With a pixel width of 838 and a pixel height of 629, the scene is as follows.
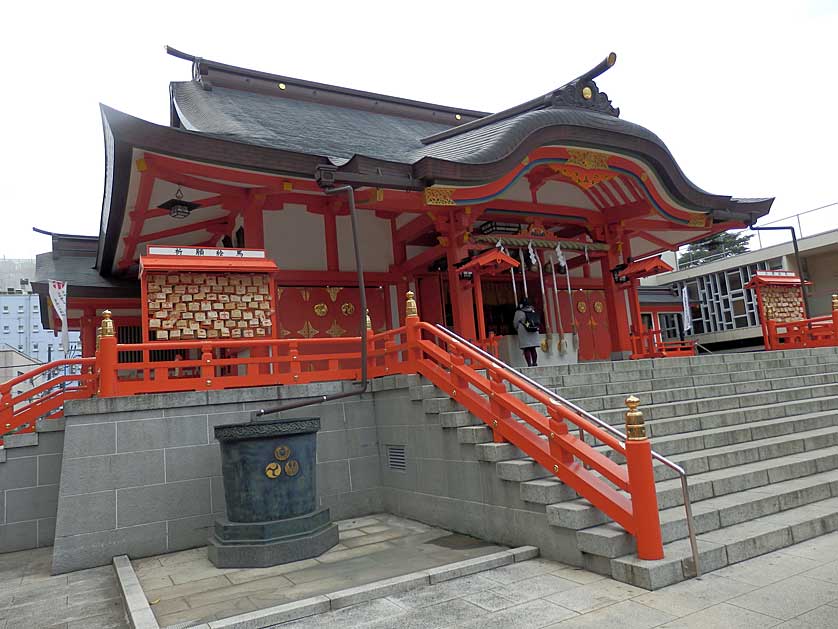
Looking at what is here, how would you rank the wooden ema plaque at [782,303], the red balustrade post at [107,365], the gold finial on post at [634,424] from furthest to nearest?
1. the wooden ema plaque at [782,303]
2. the red balustrade post at [107,365]
3. the gold finial on post at [634,424]

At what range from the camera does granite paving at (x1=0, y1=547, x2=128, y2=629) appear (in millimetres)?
5027

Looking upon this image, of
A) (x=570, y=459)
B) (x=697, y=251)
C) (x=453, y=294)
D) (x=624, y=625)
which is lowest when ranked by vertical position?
(x=624, y=625)

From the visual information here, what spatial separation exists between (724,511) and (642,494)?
46.4 inches

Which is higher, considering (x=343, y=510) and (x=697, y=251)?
(x=697, y=251)

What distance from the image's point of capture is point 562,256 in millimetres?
12531

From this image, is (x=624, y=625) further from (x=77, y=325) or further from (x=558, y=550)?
(x=77, y=325)

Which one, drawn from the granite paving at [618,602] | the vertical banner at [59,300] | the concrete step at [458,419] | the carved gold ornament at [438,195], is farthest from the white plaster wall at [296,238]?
the granite paving at [618,602]

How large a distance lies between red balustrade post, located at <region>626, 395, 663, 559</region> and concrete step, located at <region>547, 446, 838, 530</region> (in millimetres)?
498

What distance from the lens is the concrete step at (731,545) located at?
4.55 meters

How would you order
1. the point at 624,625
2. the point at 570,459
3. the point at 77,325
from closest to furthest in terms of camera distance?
the point at 624,625 → the point at 570,459 → the point at 77,325

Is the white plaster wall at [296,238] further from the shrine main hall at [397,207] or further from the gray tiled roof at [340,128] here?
the gray tiled roof at [340,128]

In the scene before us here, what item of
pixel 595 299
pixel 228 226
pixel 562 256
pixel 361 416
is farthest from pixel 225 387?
pixel 595 299

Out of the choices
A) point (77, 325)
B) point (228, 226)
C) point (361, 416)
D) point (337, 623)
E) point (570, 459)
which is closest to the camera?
point (337, 623)

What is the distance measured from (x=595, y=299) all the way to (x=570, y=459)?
34.2 feet
